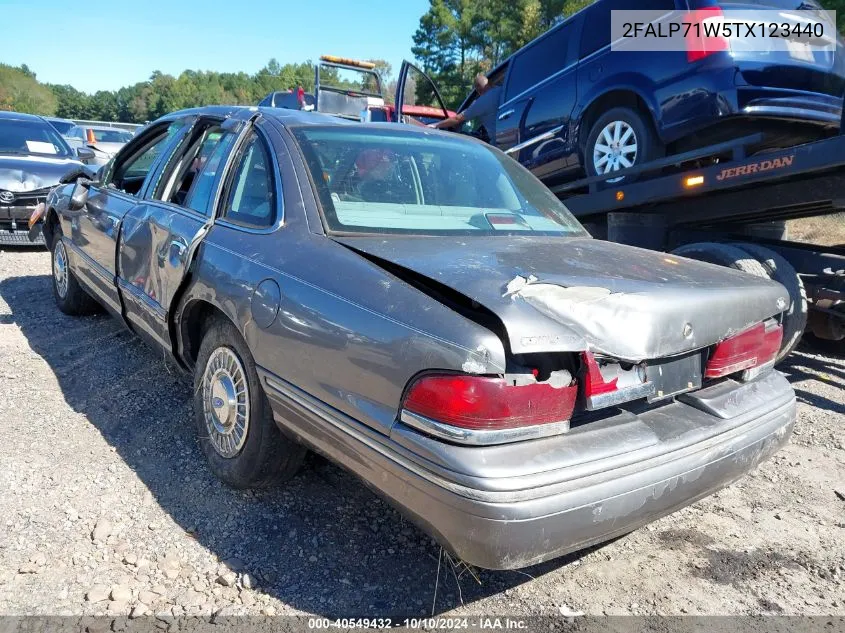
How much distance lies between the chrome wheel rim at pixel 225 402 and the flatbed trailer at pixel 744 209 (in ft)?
10.5

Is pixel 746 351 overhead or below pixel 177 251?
below

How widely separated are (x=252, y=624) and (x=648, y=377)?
153 centimetres

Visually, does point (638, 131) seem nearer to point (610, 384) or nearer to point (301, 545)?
point (610, 384)

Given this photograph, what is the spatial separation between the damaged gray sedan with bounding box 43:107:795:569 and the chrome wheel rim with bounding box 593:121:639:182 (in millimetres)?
2216

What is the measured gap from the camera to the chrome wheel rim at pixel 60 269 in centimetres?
531

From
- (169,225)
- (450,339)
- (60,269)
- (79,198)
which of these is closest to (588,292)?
(450,339)

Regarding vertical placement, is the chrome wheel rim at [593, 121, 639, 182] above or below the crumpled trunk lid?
above

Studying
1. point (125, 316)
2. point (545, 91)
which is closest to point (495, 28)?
point (545, 91)

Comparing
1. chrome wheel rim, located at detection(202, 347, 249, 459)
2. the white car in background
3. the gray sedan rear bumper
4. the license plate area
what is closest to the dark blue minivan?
the license plate area

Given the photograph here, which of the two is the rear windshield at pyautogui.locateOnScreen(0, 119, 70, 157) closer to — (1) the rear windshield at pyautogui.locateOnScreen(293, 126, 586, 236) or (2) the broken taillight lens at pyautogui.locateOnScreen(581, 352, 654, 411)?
(1) the rear windshield at pyautogui.locateOnScreen(293, 126, 586, 236)

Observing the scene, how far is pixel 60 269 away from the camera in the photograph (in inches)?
213

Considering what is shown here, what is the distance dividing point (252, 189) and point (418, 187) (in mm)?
751

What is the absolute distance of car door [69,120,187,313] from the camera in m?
4.02

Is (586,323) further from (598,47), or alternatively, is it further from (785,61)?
(598,47)
